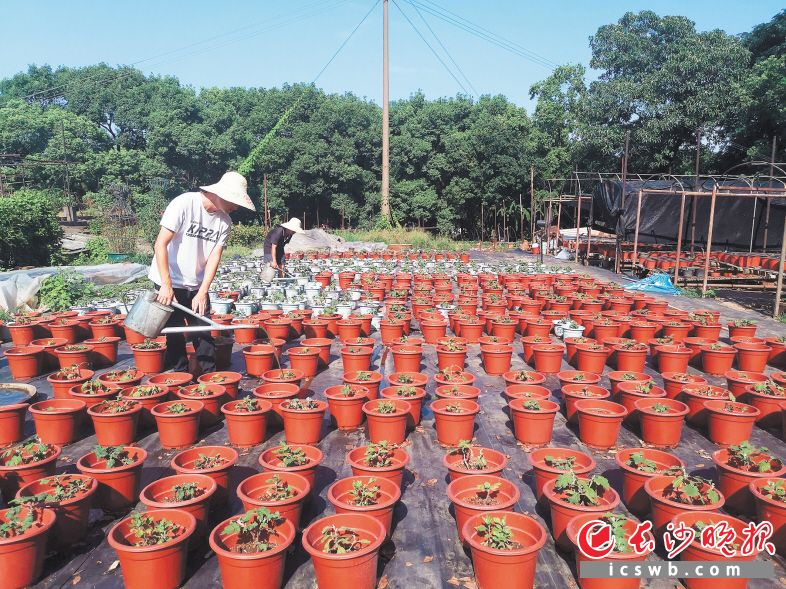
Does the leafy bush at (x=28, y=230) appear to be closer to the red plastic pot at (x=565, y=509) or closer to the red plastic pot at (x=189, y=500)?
the red plastic pot at (x=189, y=500)

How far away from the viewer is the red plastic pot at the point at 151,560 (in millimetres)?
2439

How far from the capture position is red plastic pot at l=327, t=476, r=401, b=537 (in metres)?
2.82

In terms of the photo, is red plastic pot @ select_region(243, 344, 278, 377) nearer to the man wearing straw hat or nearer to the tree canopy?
the man wearing straw hat

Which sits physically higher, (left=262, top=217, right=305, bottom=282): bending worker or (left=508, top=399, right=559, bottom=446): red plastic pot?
(left=262, top=217, right=305, bottom=282): bending worker

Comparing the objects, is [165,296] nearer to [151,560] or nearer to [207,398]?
[207,398]

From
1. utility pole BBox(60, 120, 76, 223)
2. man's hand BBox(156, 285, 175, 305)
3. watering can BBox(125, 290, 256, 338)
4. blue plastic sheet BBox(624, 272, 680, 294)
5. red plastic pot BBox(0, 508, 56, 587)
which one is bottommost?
red plastic pot BBox(0, 508, 56, 587)

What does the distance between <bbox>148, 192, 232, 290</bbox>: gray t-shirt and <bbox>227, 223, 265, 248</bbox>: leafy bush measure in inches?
679

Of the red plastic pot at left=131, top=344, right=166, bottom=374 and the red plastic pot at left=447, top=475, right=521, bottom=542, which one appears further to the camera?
the red plastic pot at left=131, top=344, right=166, bottom=374

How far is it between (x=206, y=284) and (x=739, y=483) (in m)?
4.29

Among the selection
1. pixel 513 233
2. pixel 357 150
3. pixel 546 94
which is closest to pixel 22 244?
pixel 357 150

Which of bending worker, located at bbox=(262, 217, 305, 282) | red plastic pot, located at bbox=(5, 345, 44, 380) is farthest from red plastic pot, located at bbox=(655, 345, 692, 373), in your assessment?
red plastic pot, located at bbox=(5, 345, 44, 380)

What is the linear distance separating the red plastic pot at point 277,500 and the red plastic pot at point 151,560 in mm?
350

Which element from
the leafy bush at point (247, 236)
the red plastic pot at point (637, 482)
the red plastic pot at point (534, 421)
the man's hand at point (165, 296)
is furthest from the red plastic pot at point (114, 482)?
the leafy bush at point (247, 236)

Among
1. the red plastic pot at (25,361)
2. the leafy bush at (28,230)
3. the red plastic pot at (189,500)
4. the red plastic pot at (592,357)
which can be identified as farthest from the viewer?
the leafy bush at (28,230)
